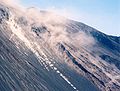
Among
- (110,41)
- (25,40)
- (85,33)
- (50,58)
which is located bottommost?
(110,41)

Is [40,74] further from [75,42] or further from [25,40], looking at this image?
[75,42]

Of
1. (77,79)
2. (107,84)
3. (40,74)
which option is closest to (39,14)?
(107,84)

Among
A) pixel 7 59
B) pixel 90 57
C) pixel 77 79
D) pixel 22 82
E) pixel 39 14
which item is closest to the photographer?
pixel 22 82

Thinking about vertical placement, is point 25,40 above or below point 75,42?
above

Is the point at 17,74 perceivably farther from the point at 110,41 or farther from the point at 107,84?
the point at 110,41

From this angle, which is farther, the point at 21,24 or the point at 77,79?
the point at 21,24

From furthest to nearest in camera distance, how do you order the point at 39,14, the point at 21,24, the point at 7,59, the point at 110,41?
the point at 110,41 → the point at 39,14 → the point at 21,24 → the point at 7,59
